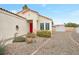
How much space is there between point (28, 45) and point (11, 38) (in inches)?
24.9

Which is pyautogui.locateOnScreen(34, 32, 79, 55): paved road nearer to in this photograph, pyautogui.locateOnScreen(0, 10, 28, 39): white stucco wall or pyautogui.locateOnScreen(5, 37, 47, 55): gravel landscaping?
pyautogui.locateOnScreen(5, 37, 47, 55): gravel landscaping

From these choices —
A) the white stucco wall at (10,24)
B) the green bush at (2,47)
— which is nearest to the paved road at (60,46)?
the white stucco wall at (10,24)

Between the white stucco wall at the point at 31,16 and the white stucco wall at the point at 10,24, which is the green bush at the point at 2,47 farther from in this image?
the white stucco wall at the point at 31,16

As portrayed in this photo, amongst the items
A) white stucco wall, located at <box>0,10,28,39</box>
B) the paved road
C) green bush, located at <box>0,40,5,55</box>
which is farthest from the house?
the paved road

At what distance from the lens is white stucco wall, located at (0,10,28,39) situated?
7.78 metres

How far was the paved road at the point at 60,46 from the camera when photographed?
304 inches

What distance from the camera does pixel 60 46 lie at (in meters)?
8.09

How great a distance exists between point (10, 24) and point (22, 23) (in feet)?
1.33

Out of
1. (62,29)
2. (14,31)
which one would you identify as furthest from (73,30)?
(14,31)

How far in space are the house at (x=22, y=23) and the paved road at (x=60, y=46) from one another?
45cm

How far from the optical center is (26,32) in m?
7.95

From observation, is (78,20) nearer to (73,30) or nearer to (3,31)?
(73,30)

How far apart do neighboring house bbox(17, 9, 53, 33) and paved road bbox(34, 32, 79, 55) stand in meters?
0.45
